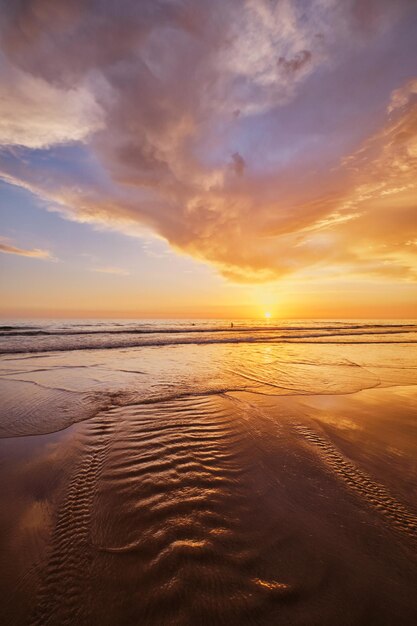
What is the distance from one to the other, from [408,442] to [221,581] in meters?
4.51

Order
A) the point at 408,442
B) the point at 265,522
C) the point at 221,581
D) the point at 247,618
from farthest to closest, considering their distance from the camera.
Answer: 1. the point at 408,442
2. the point at 265,522
3. the point at 221,581
4. the point at 247,618

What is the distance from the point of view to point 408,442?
503 cm

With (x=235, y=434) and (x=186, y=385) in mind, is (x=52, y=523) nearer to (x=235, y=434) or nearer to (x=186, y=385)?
(x=235, y=434)

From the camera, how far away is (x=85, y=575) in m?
2.35

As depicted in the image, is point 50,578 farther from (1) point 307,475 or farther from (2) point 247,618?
(1) point 307,475

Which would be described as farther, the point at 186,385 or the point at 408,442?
the point at 186,385

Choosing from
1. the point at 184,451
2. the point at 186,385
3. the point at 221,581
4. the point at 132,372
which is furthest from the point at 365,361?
the point at 221,581

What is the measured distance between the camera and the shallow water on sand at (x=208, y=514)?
212 centimetres

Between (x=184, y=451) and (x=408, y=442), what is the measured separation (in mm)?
4114

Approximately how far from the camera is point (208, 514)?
3115 mm

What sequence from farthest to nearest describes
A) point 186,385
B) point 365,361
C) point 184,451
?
point 365,361 → point 186,385 → point 184,451

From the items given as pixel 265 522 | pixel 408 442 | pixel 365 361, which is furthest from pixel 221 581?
pixel 365 361

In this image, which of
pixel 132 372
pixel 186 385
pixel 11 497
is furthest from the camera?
pixel 132 372

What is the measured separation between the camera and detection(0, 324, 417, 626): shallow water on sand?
2.12 m
